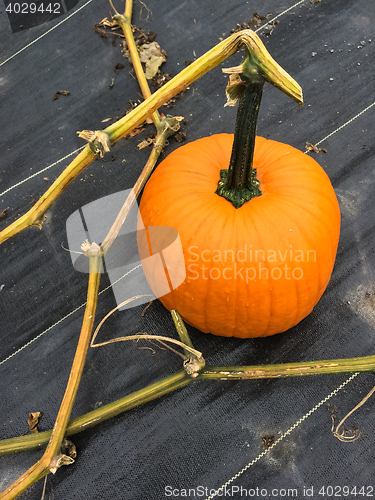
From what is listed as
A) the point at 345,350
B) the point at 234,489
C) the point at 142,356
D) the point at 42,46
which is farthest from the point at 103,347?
the point at 42,46

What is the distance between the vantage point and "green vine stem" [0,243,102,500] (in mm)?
1062

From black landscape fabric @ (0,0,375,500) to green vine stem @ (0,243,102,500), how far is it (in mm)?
172

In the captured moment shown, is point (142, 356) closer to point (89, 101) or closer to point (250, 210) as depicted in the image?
point (250, 210)

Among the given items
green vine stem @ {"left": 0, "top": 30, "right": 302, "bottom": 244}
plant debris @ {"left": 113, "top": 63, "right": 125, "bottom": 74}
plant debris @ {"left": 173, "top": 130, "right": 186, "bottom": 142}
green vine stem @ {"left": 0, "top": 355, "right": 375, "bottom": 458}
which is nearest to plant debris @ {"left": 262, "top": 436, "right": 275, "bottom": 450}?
green vine stem @ {"left": 0, "top": 355, "right": 375, "bottom": 458}

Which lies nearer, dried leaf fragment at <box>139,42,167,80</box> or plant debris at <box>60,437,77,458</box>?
plant debris at <box>60,437,77,458</box>

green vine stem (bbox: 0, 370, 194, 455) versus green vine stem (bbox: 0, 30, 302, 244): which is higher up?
green vine stem (bbox: 0, 30, 302, 244)

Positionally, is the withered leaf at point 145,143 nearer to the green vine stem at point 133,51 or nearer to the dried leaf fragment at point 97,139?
the green vine stem at point 133,51

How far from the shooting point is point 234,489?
1.24m

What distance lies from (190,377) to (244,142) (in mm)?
697

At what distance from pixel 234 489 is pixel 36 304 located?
36.8 inches

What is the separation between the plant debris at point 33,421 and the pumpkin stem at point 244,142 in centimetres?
95

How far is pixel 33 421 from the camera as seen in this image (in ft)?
4.33

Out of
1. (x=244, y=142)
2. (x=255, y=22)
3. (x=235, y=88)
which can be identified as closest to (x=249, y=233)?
(x=244, y=142)

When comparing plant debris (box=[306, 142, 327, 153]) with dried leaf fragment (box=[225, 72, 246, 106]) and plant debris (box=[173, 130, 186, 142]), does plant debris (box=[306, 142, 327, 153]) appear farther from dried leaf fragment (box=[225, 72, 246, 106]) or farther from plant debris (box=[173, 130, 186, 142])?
dried leaf fragment (box=[225, 72, 246, 106])
